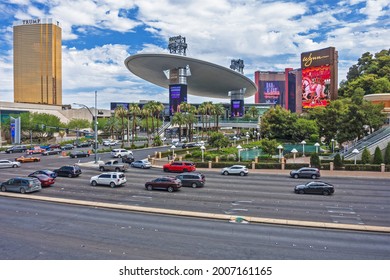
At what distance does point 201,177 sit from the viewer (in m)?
34.3

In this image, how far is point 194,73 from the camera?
153250 mm

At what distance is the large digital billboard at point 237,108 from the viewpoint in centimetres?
15725

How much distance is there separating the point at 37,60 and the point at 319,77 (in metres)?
146

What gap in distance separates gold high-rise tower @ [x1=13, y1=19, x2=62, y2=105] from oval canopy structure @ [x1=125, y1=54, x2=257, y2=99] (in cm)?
5378

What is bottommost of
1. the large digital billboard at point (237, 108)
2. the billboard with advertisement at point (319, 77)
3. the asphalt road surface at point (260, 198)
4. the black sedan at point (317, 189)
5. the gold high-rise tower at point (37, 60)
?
the asphalt road surface at point (260, 198)

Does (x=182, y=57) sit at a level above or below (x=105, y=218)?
above

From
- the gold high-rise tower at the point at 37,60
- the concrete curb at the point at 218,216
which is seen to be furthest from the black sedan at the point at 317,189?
the gold high-rise tower at the point at 37,60

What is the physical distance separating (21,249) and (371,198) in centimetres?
2667

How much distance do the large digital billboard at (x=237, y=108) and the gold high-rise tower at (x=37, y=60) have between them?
10209 centimetres

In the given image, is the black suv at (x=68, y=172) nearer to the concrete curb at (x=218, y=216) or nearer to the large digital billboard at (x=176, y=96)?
the concrete curb at (x=218, y=216)

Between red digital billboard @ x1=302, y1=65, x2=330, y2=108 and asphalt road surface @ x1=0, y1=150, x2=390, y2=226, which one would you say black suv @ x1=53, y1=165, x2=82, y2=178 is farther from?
red digital billboard @ x1=302, y1=65, x2=330, y2=108

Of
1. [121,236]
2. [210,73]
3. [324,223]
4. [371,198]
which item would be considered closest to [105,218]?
[121,236]

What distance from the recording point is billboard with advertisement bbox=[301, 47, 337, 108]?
4921 inches

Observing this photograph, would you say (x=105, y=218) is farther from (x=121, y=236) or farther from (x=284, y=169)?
(x=284, y=169)
